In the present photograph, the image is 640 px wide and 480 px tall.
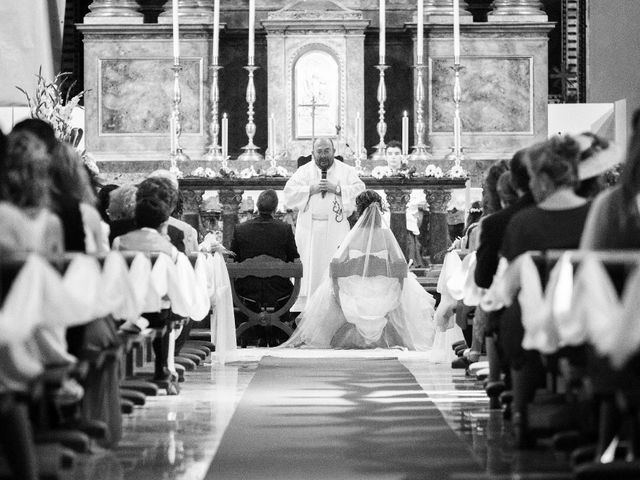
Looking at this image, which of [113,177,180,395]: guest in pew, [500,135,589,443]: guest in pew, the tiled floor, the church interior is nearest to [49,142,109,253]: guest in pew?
the church interior

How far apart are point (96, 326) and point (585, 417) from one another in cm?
205

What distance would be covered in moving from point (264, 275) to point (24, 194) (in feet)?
24.8

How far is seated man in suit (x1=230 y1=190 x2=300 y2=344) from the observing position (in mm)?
13141

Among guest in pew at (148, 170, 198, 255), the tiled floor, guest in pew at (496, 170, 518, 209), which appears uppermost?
guest in pew at (496, 170, 518, 209)

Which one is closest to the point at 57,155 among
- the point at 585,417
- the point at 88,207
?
the point at 88,207

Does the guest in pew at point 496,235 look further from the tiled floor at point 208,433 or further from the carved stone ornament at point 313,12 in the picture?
the carved stone ornament at point 313,12

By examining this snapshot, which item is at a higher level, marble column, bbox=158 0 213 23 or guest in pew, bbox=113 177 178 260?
marble column, bbox=158 0 213 23

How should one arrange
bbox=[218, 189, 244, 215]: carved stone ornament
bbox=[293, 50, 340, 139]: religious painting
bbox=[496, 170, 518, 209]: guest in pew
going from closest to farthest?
1. bbox=[496, 170, 518, 209]: guest in pew
2. bbox=[218, 189, 244, 215]: carved stone ornament
3. bbox=[293, 50, 340, 139]: religious painting

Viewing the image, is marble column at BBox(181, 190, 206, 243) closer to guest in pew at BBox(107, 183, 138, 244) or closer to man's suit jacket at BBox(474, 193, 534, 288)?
guest in pew at BBox(107, 183, 138, 244)

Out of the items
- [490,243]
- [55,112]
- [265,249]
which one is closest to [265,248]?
[265,249]

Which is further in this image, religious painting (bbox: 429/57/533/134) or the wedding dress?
religious painting (bbox: 429/57/533/134)

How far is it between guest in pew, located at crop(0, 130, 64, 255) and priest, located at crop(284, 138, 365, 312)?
8.80 m

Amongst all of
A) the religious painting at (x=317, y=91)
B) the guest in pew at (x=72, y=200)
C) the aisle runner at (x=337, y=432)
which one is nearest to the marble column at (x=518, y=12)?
the religious painting at (x=317, y=91)

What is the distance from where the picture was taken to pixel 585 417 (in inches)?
224
